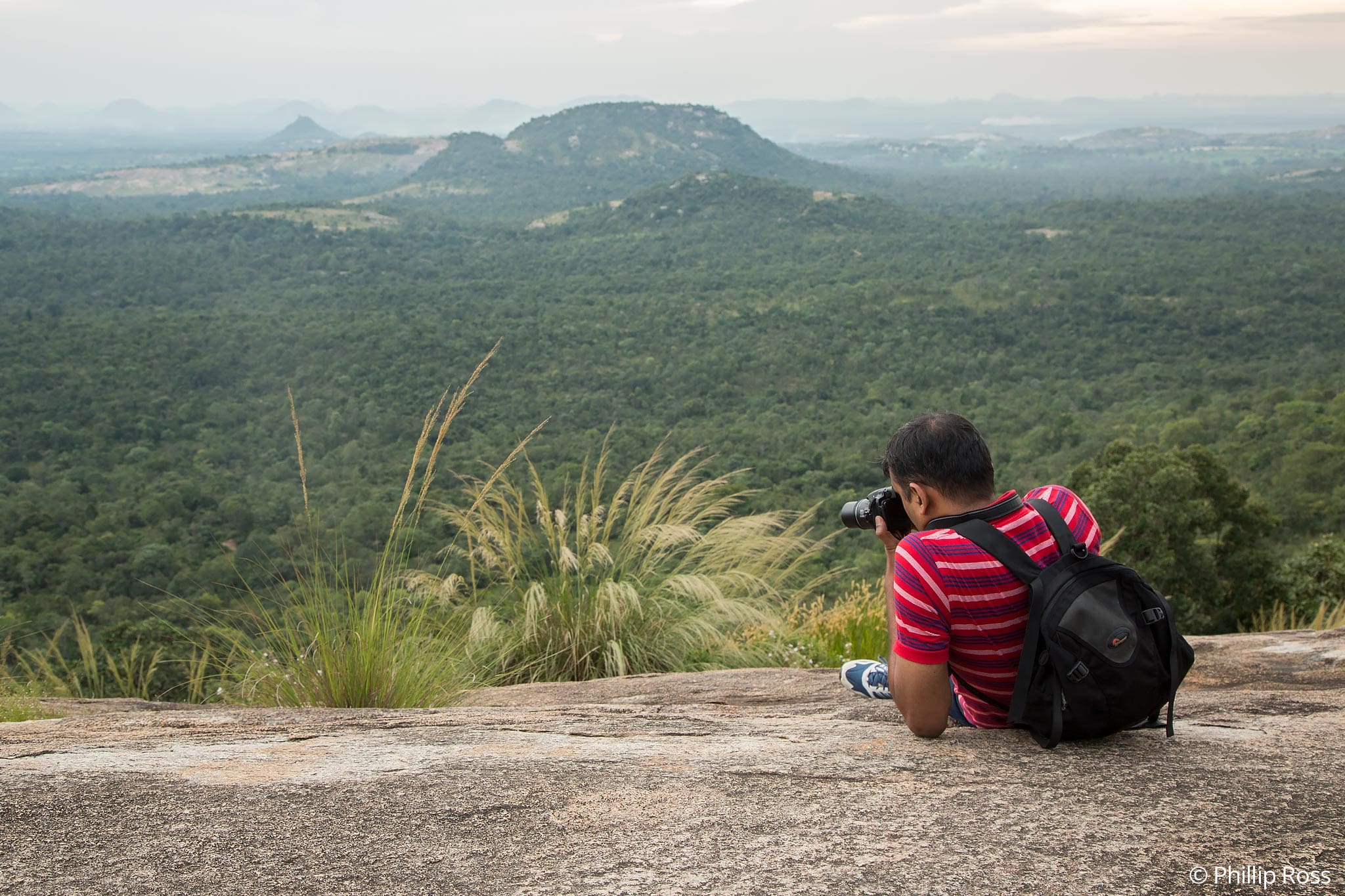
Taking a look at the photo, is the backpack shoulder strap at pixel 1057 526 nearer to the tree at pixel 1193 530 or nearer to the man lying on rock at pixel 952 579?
the man lying on rock at pixel 952 579

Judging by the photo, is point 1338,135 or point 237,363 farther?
point 1338,135

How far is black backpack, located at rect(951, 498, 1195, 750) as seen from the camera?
1456 millimetres

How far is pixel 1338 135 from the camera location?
181m

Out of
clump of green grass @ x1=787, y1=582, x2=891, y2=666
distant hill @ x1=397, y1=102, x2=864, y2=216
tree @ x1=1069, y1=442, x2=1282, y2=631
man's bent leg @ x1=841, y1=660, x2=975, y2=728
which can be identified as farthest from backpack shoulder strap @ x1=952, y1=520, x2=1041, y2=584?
distant hill @ x1=397, y1=102, x2=864, y2=216

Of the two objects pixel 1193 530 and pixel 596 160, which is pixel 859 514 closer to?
pixel 1193 530

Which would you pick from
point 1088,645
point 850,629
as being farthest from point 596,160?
point 1088,645

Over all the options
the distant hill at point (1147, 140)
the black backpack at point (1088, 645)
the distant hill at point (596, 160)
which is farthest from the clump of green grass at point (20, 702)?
the distant hill at point (1147, 140)

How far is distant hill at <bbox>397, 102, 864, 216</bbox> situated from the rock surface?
105 metres

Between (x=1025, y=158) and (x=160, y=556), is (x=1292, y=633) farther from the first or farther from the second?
(x=1025, y=158)

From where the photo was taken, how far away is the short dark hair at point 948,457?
1.62 m

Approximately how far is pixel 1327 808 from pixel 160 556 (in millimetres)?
18727

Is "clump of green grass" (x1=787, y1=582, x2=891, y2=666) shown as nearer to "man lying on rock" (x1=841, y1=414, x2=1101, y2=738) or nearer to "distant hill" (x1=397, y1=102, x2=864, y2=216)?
"man lying on rock" (x1=841, y1=414, x2=1101, y2=738)

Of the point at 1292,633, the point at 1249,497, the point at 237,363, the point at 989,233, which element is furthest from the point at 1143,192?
the point at 1292,633

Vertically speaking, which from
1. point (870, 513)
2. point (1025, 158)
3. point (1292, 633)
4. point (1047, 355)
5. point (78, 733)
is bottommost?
point (1047, 355)
